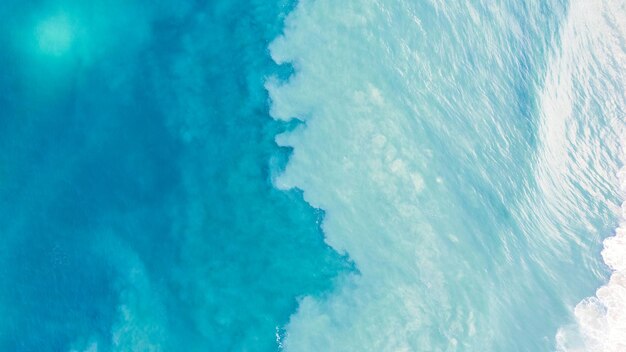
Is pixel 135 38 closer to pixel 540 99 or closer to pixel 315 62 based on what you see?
pixel 315 62

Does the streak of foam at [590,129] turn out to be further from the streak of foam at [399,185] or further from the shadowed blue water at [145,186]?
the shadowed blue water at [145,186]

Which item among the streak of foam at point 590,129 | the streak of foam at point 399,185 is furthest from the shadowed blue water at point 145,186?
the streak of foam at point 590,129

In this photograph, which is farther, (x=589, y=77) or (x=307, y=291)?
(x=589, y=77)

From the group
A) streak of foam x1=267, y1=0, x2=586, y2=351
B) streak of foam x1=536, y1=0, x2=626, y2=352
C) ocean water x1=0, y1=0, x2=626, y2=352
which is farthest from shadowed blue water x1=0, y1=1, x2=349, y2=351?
streak of foam x1=536, y1=0, x2=626, y2=352

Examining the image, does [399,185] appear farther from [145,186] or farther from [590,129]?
[145,186]

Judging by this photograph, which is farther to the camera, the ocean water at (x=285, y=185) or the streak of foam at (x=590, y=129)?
the streak of foam at (x=590, y=129)

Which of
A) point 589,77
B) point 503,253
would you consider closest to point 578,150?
point 589,77
